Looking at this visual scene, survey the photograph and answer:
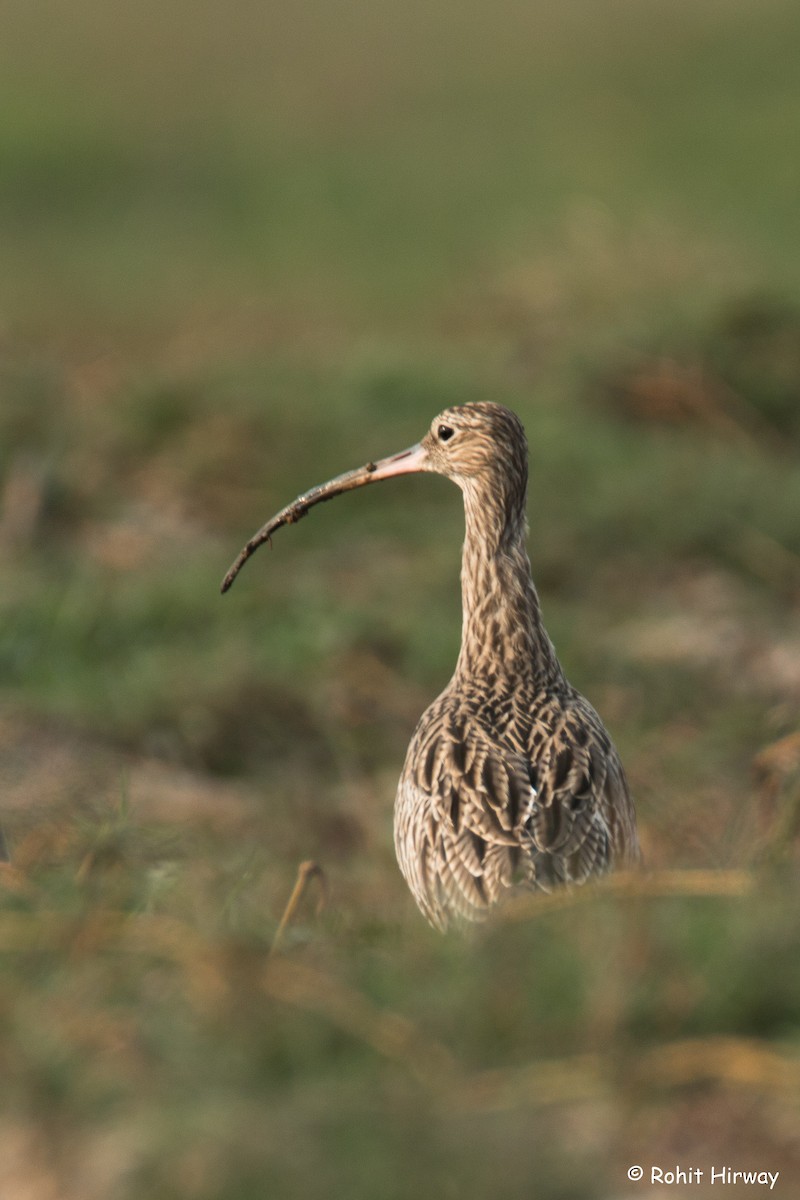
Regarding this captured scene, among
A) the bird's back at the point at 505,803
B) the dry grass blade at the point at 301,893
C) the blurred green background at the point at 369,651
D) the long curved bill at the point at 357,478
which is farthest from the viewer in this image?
the long curved bill at the point at 357,478

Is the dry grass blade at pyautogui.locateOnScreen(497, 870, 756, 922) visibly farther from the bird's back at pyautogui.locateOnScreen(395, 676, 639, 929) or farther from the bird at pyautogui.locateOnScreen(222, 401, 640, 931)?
the bird's back at pyautogui.locateOnScreen(395, 676, 639, 929)

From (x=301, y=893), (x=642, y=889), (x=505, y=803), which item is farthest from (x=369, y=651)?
(x=642, y=889)

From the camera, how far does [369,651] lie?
31.9 ft

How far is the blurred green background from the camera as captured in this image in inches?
149

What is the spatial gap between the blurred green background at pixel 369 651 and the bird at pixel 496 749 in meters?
0.25

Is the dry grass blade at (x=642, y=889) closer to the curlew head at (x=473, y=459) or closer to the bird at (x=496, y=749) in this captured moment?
the bird at (x=496, y=749)

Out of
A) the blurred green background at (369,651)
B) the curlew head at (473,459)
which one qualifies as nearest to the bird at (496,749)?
the curlew head at (473,459)

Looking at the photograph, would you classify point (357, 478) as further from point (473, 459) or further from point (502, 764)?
point (502, 764)

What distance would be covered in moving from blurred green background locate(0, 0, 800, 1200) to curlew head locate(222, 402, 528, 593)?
1.12m

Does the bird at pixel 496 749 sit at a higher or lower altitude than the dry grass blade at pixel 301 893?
lower

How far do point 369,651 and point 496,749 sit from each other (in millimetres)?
3822

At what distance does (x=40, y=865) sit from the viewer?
524 cm

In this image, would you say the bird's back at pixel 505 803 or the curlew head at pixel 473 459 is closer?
the bird's back at pixel 505 803

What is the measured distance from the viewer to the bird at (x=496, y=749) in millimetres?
5535
